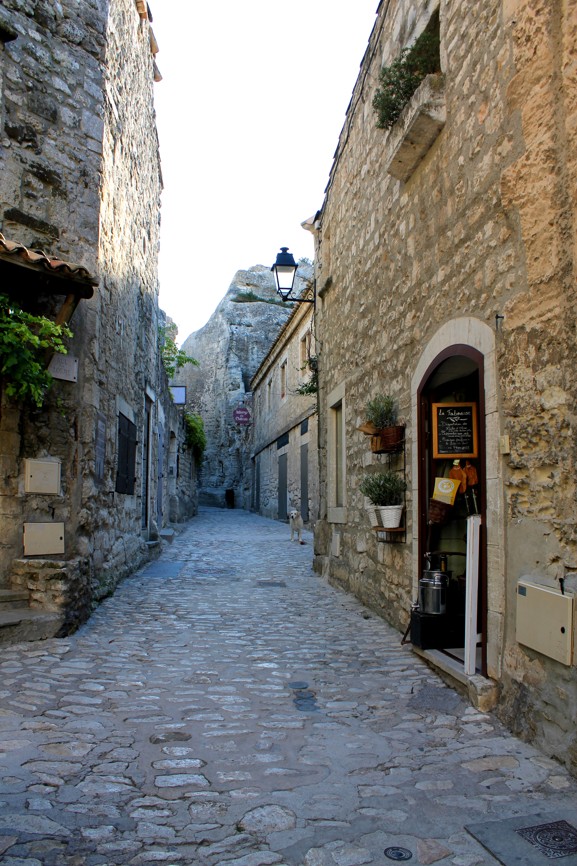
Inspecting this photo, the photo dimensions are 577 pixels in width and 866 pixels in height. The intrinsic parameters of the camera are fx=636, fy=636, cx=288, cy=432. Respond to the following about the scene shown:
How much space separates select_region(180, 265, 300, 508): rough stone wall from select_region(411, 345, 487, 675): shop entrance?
26227 millimetres

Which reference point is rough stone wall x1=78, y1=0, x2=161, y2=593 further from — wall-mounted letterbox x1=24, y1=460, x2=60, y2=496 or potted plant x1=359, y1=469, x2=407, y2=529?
potted plant x1=359, y1=469, x2=407, y2=529

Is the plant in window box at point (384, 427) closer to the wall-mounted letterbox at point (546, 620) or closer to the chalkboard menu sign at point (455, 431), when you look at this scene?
the chalkboard menu sign at point (455, 431)

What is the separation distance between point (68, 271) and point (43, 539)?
7.07ft

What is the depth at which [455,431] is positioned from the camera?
14.7ft

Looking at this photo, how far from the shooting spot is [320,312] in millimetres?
9594

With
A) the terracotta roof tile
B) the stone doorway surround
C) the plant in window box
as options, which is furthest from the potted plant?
the terracotta roof tile

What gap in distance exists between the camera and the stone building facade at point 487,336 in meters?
2.93

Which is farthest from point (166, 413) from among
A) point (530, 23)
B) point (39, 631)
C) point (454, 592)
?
point (530, 23)

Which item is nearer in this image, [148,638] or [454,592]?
[454,592]

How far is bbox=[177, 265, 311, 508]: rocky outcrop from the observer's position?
108 feet

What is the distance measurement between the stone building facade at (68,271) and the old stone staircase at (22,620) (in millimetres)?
48

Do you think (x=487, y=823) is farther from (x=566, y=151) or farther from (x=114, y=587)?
(x=114, y=587)

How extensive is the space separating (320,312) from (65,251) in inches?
182

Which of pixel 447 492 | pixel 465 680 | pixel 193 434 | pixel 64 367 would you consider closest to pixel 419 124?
pixel 447 492
